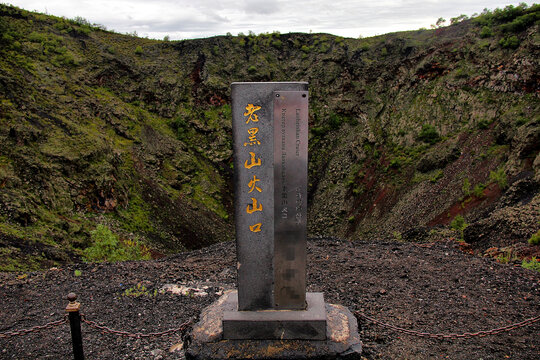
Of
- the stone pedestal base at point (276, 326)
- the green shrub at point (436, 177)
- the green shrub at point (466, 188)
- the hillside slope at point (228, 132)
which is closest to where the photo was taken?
the stone pedestal base at point (276, 326)

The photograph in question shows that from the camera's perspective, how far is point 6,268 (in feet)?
28.7

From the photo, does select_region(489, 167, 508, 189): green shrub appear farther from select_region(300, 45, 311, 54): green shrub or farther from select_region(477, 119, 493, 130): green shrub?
select_region(300, 45, 311, 54): green shrub

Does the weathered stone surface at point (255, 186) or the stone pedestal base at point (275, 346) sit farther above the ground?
the weathered stone surface at point (255, 186)

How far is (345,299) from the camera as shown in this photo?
661 cm

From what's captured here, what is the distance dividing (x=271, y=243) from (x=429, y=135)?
1796 centimetres

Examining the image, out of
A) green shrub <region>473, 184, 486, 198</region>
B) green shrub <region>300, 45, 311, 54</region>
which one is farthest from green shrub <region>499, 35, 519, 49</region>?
green shrub <region>300, 45, 311, 54</region>

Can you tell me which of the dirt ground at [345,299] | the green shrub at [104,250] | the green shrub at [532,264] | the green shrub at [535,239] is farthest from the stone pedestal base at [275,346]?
the green shrub at [104,250]

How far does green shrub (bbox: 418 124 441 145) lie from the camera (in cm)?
1962

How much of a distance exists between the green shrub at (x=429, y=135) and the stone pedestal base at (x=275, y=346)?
1729cm

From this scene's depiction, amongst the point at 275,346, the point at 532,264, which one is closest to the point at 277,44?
the point at 532,264

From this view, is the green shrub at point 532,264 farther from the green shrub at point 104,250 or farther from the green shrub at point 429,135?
the green shrub at point 429,135

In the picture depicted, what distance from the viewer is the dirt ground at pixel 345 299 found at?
5035 millimetres

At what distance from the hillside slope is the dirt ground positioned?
2.87 meters

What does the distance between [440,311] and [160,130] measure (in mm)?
21115
